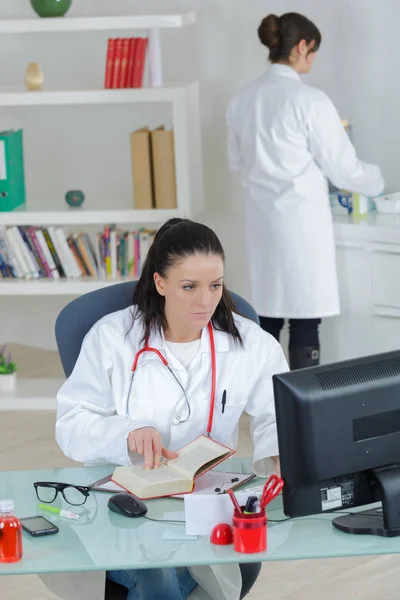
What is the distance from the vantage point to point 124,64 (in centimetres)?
455

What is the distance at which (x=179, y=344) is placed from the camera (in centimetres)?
240

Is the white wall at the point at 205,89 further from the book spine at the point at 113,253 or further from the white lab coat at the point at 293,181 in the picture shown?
the white lab coat at the point at 293,181

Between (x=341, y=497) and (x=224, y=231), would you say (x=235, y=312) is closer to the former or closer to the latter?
(x=341, y=497)

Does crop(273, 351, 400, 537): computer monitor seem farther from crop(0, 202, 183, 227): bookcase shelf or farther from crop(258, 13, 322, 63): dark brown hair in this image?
crop(0, 202, 183, 227): bookcase shelf

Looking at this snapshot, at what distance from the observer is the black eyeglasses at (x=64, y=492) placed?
6.74 feet

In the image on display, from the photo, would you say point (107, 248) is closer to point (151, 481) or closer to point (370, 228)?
point (370, 228)

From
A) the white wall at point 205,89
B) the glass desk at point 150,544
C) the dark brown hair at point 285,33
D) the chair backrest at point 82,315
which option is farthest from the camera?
the white wall at point 205,89

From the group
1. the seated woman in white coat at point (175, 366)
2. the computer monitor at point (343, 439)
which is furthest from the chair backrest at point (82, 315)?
the computer monitor at point (343, 439)

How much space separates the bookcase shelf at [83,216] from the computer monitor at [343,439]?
2.76 m

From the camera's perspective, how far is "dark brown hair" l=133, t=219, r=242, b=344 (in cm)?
235

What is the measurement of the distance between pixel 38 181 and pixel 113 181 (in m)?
0.41

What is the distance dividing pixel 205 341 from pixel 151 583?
548 mm

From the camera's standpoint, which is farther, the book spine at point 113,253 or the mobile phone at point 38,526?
the book spine at point 113,253

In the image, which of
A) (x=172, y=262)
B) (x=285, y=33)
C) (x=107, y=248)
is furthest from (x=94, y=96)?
(x=172, y=262)
